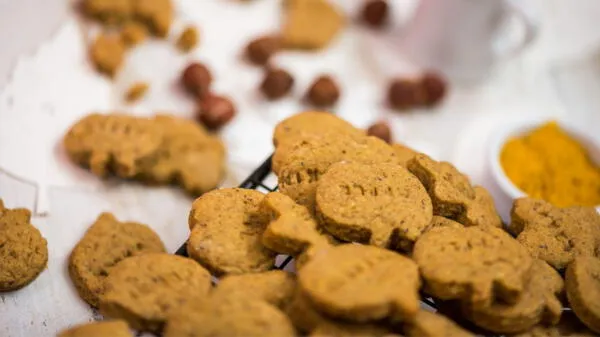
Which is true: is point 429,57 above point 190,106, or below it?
above

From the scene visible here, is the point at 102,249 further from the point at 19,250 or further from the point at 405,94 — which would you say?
the point at 405,94

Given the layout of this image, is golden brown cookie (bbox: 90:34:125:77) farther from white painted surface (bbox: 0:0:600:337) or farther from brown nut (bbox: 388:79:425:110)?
brown nut (bbox: 388:79:425:110)

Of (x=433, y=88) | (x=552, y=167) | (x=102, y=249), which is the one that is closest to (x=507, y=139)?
(x=552, y=167)

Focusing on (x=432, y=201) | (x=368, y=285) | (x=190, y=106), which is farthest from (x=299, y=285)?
(x=190, y=106)

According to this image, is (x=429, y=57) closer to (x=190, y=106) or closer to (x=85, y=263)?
(x=190, y=106)

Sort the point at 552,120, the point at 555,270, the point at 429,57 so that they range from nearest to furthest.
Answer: the point at 555,270 → the point at 552,120 → the point at 429,57
